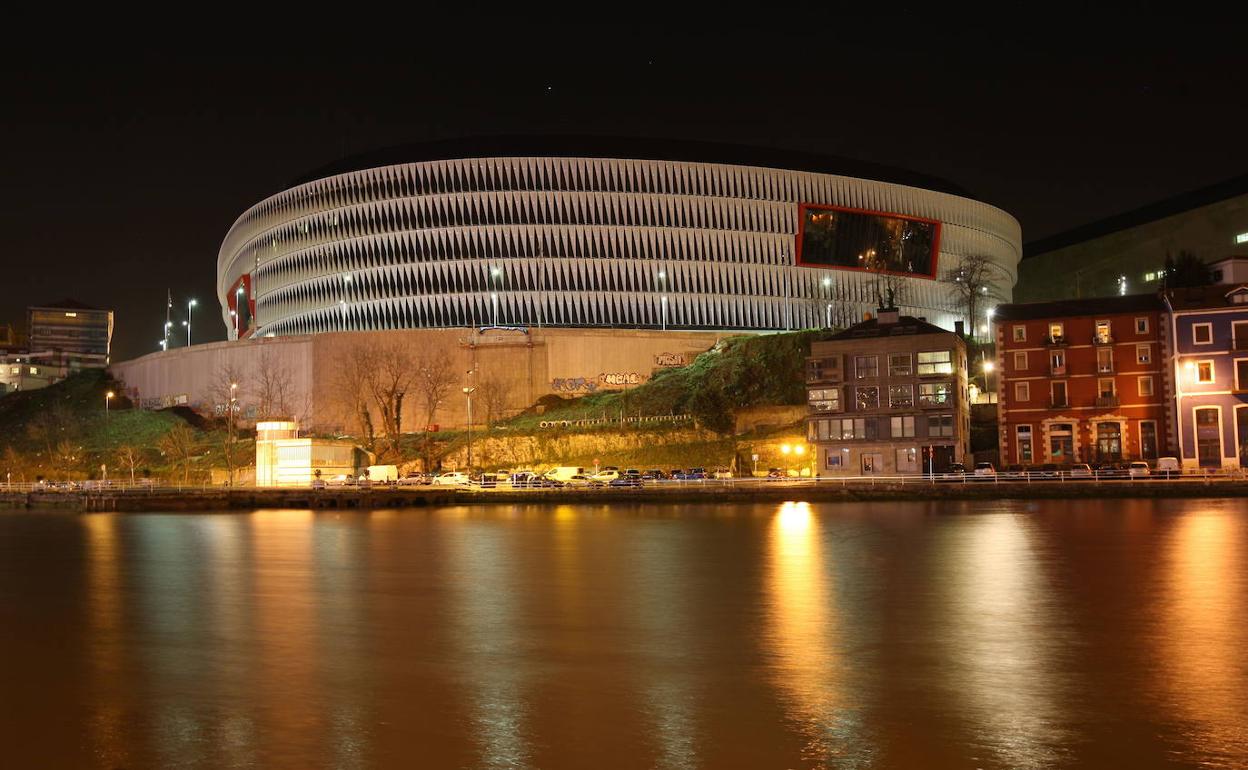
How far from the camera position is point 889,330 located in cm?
9412

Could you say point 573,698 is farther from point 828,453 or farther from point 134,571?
point 828,453

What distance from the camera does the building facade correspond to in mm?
90125

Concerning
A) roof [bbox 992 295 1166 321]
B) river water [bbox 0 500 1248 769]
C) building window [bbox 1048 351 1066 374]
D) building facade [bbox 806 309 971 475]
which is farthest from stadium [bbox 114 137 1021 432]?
river water [bbox 0 500 1248 769]

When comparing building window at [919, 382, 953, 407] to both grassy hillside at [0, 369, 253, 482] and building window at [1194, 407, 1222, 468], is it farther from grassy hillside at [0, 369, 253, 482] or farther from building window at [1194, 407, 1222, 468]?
grassy hillside at [0, 369, 253, 482]

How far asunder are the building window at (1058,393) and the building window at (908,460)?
11018 millimetres

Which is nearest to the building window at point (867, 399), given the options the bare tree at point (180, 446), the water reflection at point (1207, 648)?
the water reflection at point (1207, 648)

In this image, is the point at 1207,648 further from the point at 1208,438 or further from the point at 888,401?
the point at 888,401

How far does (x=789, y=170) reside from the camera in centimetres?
14988

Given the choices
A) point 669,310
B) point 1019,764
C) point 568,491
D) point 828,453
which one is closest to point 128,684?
point 1019,764

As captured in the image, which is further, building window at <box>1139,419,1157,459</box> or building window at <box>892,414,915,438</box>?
building window at <box>892,414,915,438</box>

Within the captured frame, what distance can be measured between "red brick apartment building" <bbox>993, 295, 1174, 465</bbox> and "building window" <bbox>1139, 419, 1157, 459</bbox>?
74 millimetres

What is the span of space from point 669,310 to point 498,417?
102 ft

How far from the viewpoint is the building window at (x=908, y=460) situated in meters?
90.4

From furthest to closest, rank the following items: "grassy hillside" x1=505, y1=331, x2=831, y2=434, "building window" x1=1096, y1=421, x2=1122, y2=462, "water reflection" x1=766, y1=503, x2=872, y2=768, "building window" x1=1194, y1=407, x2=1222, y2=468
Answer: "grassy hillside" x1=505, y1=331, x2=831, y2=434 < "building window" x1=1096, y1=421, x2=1122, y2=462 < "building window" x1=1194, y1=407, x2=1222, y2=468 < "water reflection" x1=766, y1=503, x2=872, y2=768
